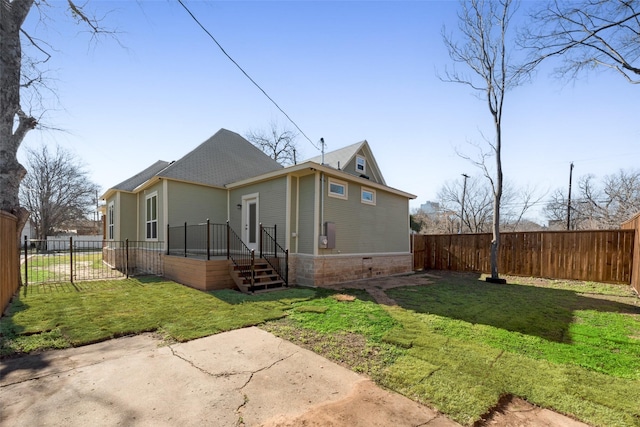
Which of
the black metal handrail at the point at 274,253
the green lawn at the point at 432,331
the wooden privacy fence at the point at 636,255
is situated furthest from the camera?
the black metal handrail at the point at 274,253

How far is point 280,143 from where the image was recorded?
25891mm

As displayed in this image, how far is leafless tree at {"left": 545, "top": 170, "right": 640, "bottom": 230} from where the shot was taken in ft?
60.0

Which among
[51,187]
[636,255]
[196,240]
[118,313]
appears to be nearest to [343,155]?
[196,240]

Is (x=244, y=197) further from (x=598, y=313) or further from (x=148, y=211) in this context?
(x=598, y=313)

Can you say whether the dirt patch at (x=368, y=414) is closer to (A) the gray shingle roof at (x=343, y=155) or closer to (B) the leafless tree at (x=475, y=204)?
(A) the gray shingle roof at (x=343, y=155)

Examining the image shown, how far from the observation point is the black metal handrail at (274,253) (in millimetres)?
8039

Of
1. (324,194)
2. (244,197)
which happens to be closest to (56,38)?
(244,197)

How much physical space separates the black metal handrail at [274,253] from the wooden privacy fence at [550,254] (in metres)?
7.91

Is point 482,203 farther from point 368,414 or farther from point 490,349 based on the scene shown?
point 368,414

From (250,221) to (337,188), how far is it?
3.20 meters

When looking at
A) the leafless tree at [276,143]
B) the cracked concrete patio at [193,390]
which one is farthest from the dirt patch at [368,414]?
the leafless tree at [276,143]

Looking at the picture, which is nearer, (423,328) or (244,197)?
(423,328)

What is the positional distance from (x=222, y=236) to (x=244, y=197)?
180 centimetres

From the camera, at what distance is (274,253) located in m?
8.58
